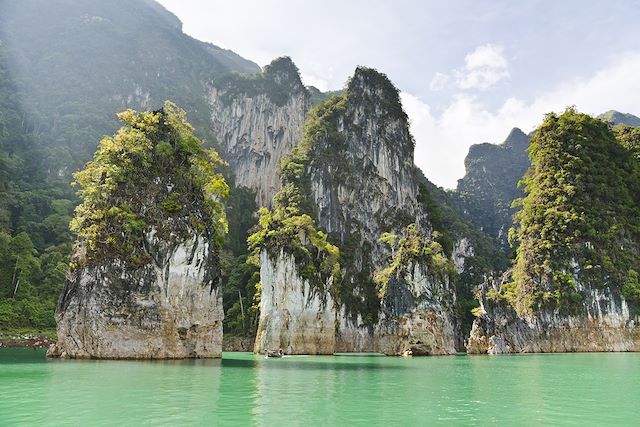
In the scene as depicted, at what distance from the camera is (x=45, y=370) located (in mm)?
16828

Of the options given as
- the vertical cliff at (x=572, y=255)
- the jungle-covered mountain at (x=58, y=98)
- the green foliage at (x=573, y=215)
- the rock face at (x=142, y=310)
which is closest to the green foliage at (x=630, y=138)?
the vertical cliff at (x=572, y=255)

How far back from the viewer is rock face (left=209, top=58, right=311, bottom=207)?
85.3m

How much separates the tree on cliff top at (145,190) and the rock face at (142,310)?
0.85m

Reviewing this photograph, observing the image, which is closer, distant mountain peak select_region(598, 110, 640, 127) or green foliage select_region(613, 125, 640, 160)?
green foliage select_region(613, 125, 640, 160)

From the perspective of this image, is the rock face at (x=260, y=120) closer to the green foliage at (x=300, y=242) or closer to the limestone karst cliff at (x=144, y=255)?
the green foliage at (x=300, y=242)

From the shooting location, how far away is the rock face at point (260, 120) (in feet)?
280

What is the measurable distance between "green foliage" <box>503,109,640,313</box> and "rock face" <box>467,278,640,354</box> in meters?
1.22

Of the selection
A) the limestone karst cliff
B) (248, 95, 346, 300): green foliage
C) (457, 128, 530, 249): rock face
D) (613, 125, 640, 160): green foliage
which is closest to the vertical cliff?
(613, 125, 640, 160): green foliage

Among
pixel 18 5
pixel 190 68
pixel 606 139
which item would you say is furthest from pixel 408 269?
pixel 18 5

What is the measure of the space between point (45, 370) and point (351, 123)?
59960 mm

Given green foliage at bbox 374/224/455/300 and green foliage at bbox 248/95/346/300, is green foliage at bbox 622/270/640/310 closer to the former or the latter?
green foliage at bbox 374/224/455/300

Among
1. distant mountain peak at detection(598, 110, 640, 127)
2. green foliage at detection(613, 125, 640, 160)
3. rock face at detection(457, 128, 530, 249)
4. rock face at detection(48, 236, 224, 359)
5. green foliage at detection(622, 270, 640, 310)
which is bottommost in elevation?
rock face at detection(48, 236, 224, 359)

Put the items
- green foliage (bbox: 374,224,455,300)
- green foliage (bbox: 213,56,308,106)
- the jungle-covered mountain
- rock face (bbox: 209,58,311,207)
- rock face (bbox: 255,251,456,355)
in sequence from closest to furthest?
rock face (bbox: 255,251,456,355) → green foliage (bbox: 374,224,455,300) → the jungle-covered mountain → rock face (bbox: 209,58,311,207) → green foliage (bbox: 213,56,308,106)

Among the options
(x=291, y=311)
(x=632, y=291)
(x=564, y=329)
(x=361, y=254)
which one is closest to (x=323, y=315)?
(x=291, y=311)
